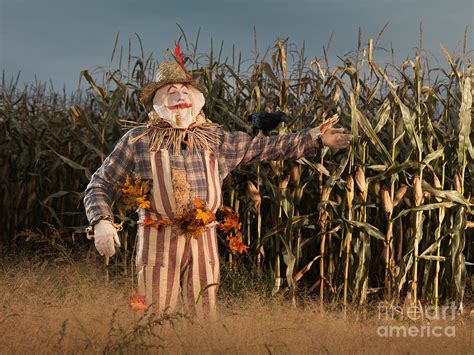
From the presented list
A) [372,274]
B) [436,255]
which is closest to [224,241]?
[372,274]

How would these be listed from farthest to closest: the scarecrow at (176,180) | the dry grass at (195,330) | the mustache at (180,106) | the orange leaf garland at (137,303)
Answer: the mustache at (180,106)
the scarecrow at (176,180)
the orange leaf garland at (137,303)
the dry grass at (195,330)

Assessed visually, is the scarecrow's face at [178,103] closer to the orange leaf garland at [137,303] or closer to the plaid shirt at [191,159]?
the plaid shirt at [191,159]

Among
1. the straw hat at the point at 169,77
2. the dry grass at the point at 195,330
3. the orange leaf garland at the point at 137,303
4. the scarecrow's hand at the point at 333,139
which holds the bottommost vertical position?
the dry grass at the point at 195,330

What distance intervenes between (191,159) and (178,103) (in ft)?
1.18

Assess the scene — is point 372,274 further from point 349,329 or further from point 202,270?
point 202,270

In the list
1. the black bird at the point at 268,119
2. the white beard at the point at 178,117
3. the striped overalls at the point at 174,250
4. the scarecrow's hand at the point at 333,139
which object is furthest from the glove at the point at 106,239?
the scarecrow's hand at the point at 333,139

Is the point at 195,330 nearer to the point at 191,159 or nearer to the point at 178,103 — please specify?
the point at 191,159

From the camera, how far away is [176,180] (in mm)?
4586

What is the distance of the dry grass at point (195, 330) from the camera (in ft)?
13.5

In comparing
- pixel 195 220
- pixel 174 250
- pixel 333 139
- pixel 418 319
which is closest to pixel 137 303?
pixel 174 250

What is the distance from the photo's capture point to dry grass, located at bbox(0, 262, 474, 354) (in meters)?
4.12

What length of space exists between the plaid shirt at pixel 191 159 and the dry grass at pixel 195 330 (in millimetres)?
658

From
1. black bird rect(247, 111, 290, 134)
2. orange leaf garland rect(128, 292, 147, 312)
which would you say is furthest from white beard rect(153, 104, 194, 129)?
orange leaf garland rect(128, 292, 147, 312)

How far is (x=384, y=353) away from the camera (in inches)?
171
